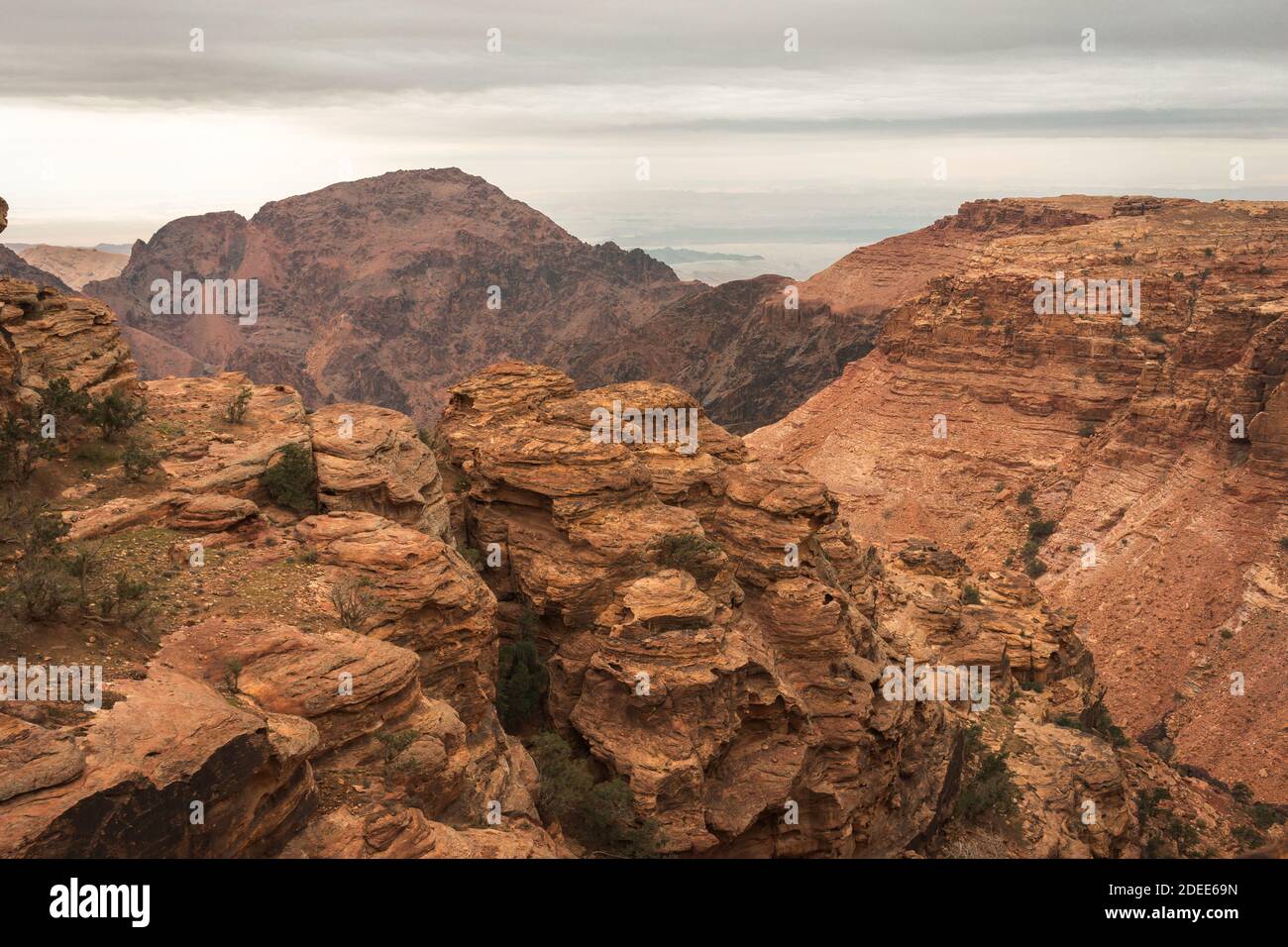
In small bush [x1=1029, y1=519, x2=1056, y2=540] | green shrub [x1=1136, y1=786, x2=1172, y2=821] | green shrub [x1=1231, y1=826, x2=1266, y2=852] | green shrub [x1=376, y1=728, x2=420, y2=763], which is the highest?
green shrub [x1=376, y1=728, x2=420, y2=763]

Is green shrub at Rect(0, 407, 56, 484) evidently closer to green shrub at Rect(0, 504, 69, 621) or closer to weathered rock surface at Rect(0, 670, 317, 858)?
green shrub at Rect(0, 504, 69, 621)

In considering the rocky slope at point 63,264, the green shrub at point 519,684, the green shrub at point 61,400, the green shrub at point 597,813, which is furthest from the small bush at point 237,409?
the rocky slope at point 63,264

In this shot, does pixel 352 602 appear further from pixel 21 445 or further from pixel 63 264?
pixel 63 264

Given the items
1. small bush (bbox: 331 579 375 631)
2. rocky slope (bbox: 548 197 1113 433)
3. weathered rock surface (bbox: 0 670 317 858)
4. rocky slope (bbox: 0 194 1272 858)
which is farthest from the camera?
rocky slope (bbox: 548 197 1113 433)

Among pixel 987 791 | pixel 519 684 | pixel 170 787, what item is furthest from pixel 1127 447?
pixel 170 787

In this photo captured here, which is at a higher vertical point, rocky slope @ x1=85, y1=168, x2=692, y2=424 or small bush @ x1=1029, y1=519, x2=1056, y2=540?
rocky slope @ x1=85, y1=168, x2=692, y2=424

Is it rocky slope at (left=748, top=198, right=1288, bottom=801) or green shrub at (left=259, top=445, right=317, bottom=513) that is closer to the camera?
green shrub at (left=259, top=445, right=317, bottom=513)

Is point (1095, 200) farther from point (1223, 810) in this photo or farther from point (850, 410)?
point (1223, 810)

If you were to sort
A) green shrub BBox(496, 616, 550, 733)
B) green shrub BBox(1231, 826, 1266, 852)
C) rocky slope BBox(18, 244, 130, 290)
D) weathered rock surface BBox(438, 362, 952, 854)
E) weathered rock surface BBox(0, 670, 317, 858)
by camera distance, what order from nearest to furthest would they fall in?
weathered rock surface BBox(0, 670, 317, 858) → weathered rock surface BBox(438, 362, 952, 854) → green shrub BBox(496, 616, 550, 733) → green shrub BBox(1231, 826, 1266, 852) → rocky slope BBox(18, 244, 130, 290)

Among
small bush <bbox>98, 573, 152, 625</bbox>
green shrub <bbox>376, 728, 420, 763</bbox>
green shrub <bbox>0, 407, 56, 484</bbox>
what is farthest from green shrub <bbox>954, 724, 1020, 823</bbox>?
green shrub <bbox>0, 407, 56, 484</bbox>
